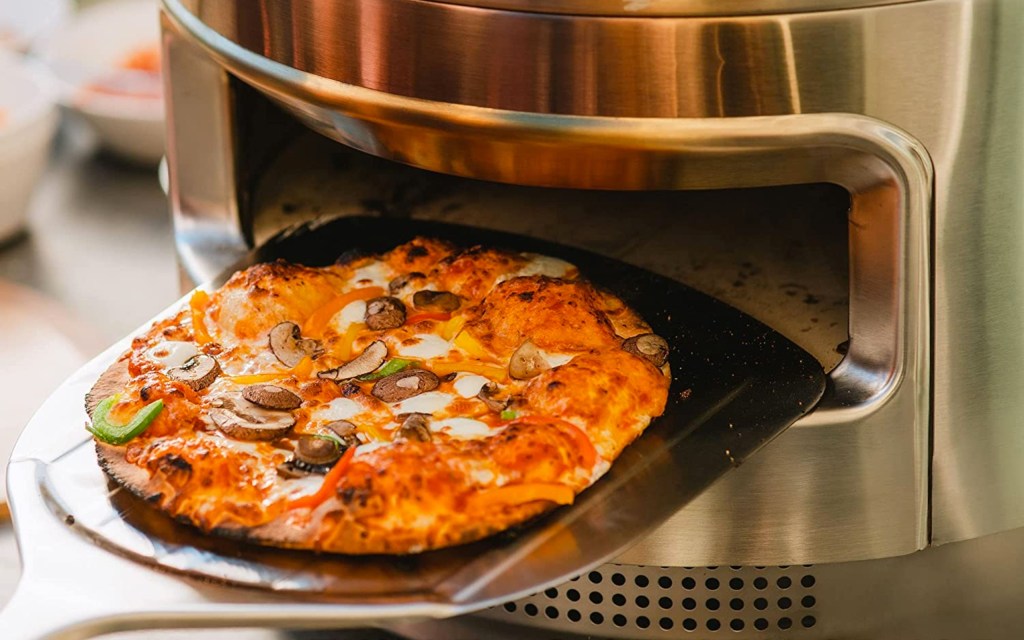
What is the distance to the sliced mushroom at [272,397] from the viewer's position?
110cm

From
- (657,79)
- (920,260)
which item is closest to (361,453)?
(657,79)

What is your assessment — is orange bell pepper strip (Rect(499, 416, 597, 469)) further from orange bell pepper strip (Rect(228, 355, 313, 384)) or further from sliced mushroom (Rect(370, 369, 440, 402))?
orange bell pepper strip (Rect(228, 355, 313, 384))

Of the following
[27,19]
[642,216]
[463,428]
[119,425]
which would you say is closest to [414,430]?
[463,428]

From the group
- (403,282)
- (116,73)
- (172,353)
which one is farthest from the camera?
(116,73)

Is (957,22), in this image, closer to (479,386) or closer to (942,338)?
(942,338)

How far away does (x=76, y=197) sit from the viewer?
2328mm

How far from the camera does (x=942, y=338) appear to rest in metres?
1.12

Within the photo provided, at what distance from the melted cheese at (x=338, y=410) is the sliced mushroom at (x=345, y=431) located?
2 cm

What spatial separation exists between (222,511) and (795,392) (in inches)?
19.7

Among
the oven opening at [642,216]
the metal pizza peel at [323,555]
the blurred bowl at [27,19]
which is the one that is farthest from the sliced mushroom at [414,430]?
the blurred bowl at [27,19]

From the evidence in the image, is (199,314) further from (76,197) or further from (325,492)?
(76,197)

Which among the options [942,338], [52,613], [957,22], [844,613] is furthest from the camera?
[844,613]

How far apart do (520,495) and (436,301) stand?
322mm

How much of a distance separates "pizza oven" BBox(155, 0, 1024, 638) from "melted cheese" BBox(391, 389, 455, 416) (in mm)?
204
